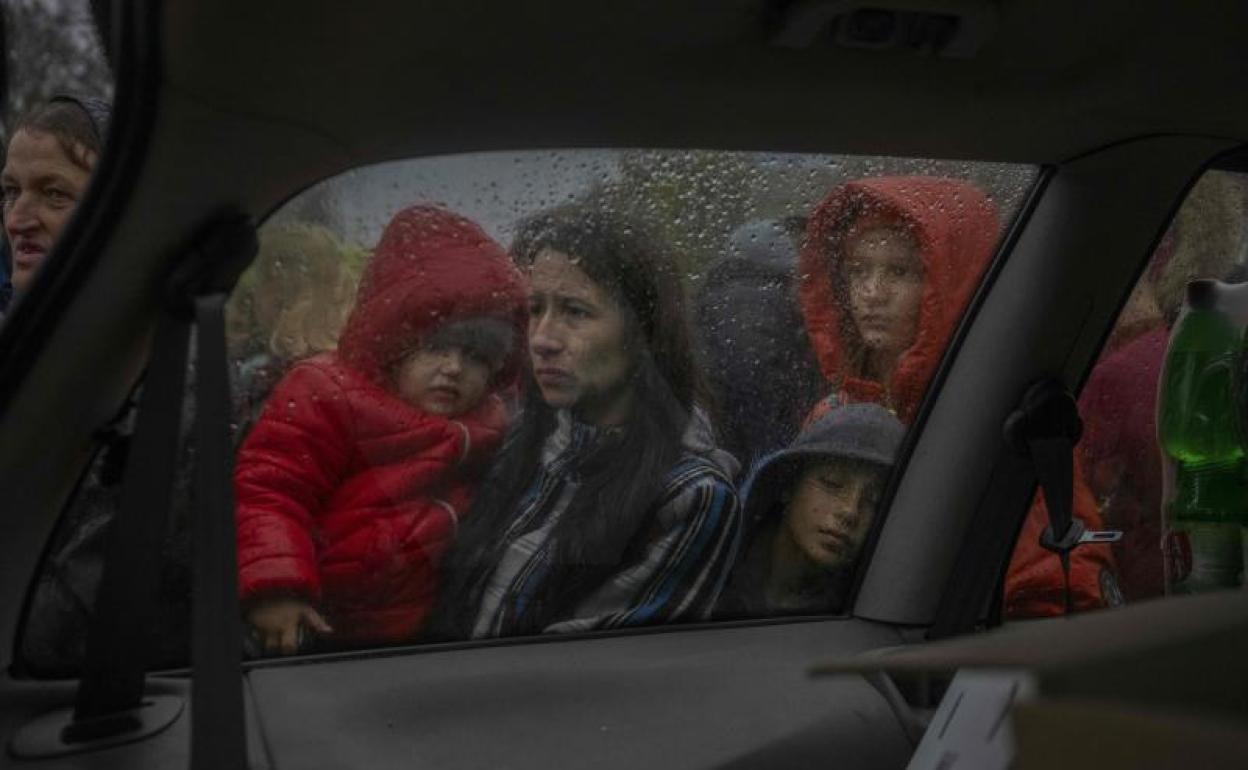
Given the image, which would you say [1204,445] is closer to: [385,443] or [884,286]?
[884,286]

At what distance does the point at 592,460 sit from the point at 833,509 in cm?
43

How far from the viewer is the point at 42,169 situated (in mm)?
2047

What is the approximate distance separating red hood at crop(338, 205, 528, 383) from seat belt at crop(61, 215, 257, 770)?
0.92ft

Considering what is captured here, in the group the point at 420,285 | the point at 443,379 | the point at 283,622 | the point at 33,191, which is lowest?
the point at 283,622

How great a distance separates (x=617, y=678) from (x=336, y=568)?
40 centimetres

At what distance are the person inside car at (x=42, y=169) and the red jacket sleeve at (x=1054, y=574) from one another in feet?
4.62

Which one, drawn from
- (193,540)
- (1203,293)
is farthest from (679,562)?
(1203,293)

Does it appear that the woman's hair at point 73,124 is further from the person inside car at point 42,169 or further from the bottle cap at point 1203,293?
the bottle cap at point 1203,293

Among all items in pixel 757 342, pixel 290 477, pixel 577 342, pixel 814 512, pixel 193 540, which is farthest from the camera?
pixel 814 512

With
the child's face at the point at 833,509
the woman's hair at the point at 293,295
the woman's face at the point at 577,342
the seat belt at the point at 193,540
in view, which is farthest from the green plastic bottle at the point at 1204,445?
the seat belt at the point at 193,540

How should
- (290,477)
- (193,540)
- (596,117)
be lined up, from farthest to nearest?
(290,477), (596,117), (193,540)

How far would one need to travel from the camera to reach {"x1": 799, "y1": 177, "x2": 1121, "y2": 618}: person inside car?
213 cm

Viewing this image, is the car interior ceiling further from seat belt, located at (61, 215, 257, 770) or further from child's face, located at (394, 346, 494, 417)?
child's face, located at (394, 346, 494, 417)

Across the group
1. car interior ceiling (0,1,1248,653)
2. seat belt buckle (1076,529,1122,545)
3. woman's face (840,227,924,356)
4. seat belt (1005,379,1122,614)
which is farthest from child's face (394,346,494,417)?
seat belt buckle (1076,529,1122,545)
